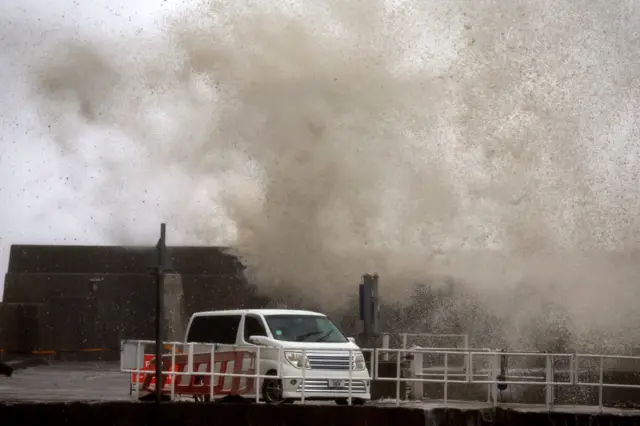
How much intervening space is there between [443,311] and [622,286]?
570cm

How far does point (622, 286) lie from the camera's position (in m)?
38.3

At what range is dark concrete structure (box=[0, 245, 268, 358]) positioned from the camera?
1750 inches

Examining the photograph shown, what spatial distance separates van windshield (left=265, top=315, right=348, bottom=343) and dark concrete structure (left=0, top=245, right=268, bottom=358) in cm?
2080

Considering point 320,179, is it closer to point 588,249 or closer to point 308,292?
point 308,292

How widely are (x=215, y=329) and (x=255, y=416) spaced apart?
3336mm

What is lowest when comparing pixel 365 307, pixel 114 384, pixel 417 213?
pixel 114 384

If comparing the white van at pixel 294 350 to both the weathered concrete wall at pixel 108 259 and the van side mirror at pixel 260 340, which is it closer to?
the van side mirror at pixel 260 340

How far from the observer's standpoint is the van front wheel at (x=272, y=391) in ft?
67.1

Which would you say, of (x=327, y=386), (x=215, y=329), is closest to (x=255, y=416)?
(x=327, y=386)

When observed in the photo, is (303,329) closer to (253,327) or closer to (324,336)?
(324,336)

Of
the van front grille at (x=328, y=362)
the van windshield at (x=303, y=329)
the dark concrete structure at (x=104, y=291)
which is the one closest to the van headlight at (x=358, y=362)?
the van front grille at (x=328, y=362)

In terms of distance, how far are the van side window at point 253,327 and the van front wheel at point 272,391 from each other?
3.30ft

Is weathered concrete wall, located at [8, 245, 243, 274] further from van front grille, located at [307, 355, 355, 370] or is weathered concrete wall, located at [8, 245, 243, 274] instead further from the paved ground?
van front grille, located at [307, 355, 355, 370]

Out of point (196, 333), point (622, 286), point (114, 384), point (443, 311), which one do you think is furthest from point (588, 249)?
point (196, 333)
